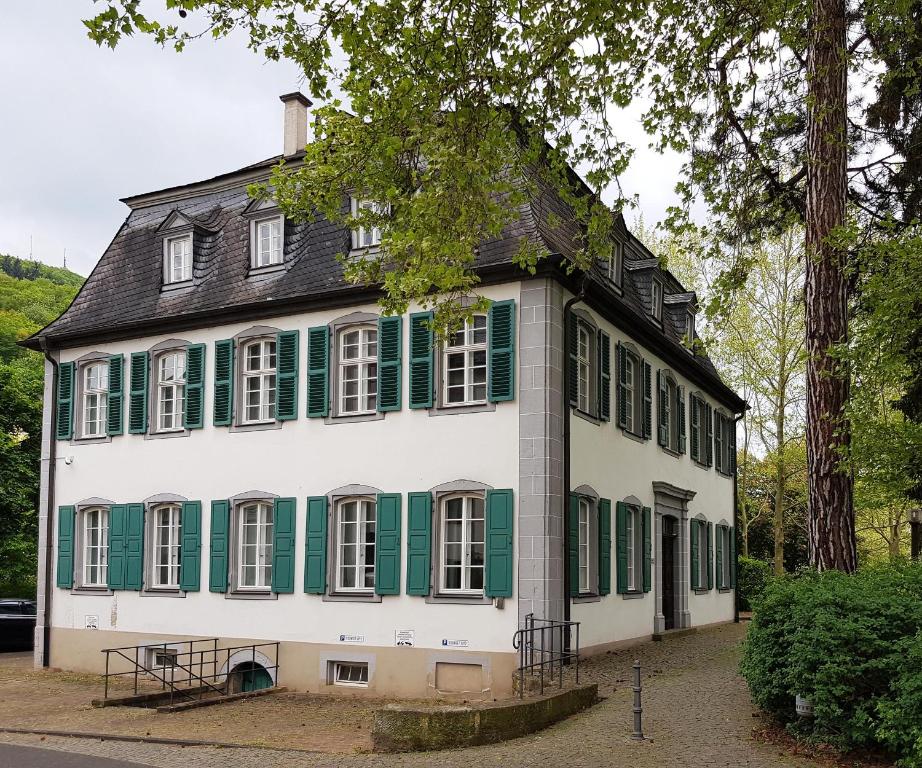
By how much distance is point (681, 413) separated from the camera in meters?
23.3

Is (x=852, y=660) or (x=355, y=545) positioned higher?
(x=355, y=545)

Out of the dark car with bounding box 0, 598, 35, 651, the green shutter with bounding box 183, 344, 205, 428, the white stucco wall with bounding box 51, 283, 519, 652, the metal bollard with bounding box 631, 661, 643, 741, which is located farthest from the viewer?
the dark car with bounding box 0, 598, 35, 651

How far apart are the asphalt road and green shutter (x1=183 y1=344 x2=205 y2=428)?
24.9 feet

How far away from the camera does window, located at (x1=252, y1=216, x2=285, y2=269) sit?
19438 millimetres

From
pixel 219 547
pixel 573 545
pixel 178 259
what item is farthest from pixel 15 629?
pixel 573 545

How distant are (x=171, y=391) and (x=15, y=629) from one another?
30.7ft

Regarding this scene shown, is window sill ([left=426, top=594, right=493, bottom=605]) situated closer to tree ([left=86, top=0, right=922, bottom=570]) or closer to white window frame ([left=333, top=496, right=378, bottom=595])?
white window frame ([left=333, top=496, right=378, bottom=595])

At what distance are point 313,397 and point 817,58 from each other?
930cm

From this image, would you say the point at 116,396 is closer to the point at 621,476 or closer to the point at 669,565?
the point at 621,476

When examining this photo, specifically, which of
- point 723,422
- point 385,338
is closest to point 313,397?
point 385,338

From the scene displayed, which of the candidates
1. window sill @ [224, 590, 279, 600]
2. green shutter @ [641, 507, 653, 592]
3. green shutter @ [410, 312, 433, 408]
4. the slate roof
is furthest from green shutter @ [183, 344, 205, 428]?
green shutter @ [641, 507, 653, 592]

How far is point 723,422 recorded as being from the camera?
27812mm

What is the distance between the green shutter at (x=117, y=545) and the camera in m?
19.8

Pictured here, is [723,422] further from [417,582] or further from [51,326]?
[51,326]
